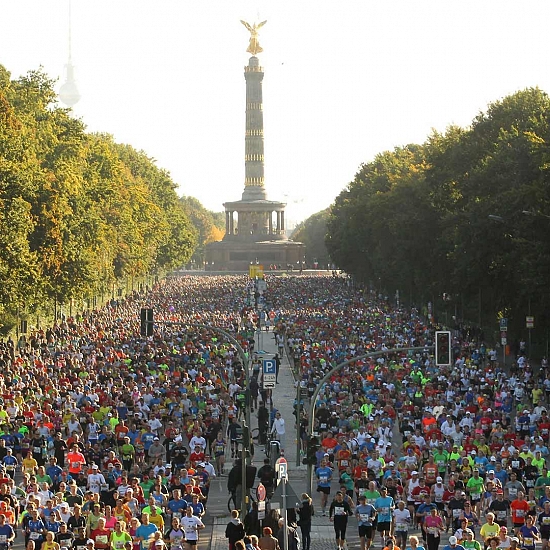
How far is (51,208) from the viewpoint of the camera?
51625 millimetres

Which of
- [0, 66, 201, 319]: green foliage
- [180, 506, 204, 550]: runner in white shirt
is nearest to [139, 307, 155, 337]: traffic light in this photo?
[0, 66, 201, 319]: green foliage

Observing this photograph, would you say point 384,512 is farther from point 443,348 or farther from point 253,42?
point 253,42

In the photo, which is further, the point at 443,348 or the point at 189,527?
the point at 443,348

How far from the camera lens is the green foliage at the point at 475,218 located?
48.5 meters

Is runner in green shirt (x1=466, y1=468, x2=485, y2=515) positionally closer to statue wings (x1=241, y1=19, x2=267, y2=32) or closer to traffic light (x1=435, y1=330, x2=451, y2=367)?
traffic light (x1=435, y1=330, x2=451, y2=367)

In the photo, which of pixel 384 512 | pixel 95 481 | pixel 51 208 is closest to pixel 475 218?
pixel 51 208

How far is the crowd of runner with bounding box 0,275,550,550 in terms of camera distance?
21641 millimetres

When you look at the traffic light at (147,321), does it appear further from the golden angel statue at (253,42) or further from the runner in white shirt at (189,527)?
the golden angel statue at (253,42)

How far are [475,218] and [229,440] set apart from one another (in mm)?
21645

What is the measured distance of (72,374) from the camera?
42531 millimetres

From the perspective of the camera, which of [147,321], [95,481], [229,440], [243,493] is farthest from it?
[147,321]

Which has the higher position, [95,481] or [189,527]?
[95,481]

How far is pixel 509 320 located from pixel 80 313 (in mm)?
31192

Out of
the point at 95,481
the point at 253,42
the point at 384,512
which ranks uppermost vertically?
the point at 253,42
